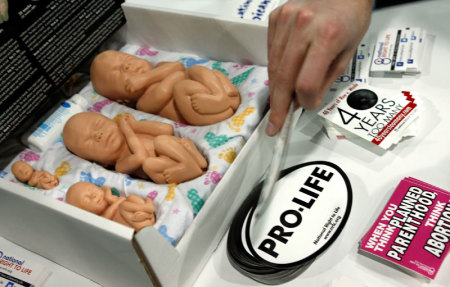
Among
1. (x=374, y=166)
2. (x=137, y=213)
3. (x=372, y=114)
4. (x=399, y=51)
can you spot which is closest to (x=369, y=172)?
(x=374, y=166)

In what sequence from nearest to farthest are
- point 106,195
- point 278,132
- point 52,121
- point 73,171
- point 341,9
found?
point 341,9, point 278,132, point 106,195, point 73,171, point 52,121

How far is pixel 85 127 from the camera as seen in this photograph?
0.95 metres

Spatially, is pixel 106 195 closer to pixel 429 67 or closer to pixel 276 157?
pixel 276 157

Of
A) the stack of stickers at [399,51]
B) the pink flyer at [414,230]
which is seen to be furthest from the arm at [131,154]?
the stack of stickers at [399,51]

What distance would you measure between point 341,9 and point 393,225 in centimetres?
40

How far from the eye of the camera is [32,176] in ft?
3.15

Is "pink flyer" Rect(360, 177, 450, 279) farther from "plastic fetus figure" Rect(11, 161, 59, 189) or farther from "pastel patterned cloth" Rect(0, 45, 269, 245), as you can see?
"plastic fetus figure" Rect(11, 161, 59, 189)

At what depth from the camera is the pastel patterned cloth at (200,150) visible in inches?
32.7

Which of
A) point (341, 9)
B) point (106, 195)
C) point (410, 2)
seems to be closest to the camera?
point (341, 9)

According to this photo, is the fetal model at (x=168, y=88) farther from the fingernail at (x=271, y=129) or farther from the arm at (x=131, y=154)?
the fingernail at (x=271, y=129)

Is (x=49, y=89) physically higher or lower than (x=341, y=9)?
lower

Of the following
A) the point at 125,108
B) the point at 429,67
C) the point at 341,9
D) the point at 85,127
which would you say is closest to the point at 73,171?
the point at 85,127

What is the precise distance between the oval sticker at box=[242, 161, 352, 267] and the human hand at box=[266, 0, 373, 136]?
0.21m

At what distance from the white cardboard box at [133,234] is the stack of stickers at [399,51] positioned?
0.31m
